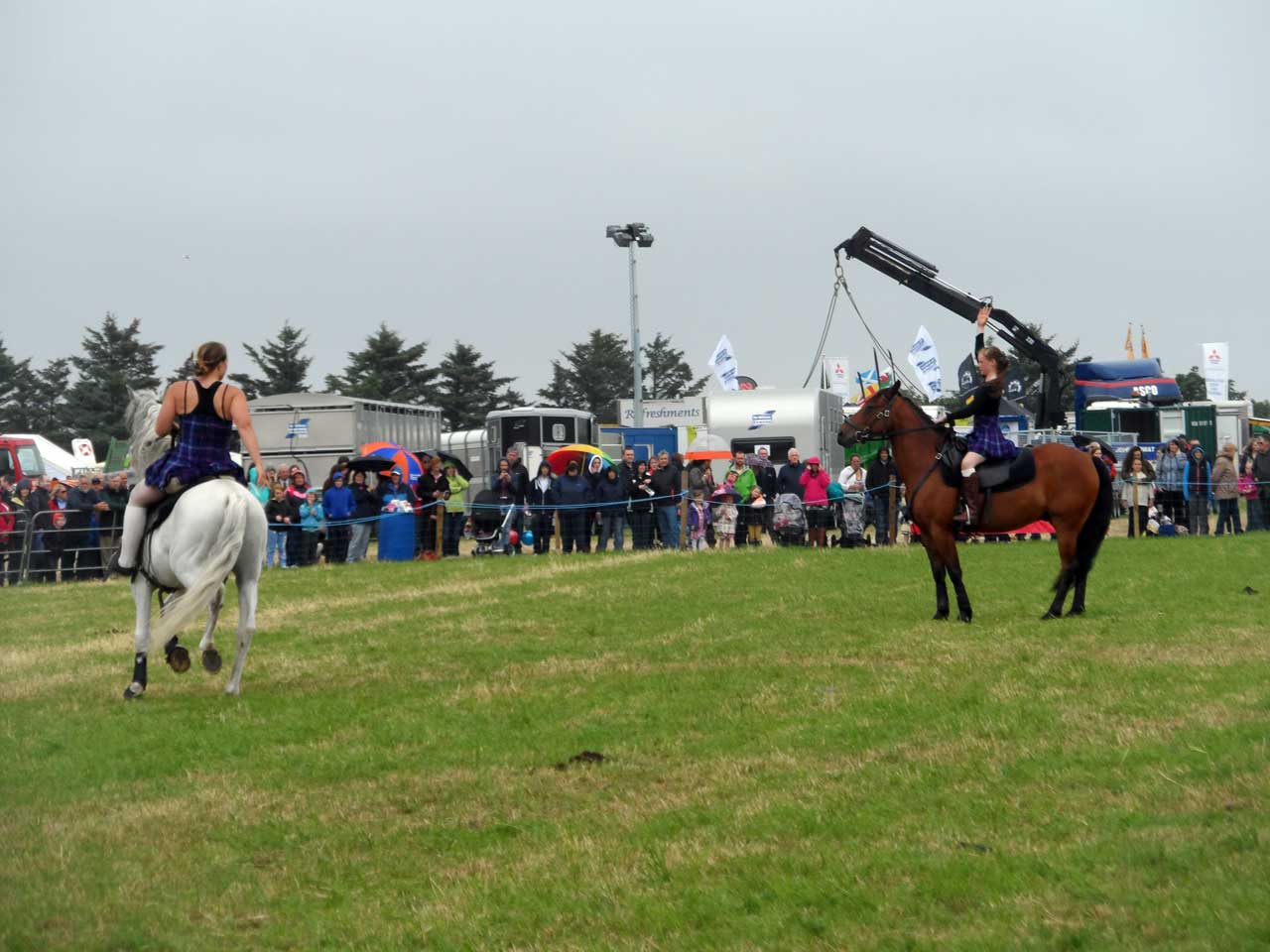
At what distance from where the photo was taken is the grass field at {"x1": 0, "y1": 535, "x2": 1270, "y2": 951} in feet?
17.8

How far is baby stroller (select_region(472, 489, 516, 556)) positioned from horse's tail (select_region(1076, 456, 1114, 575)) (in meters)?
15.1

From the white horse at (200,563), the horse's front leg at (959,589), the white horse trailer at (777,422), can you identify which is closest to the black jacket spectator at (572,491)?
the white horse trailer at (777,422)

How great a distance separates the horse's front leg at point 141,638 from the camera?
11.3m

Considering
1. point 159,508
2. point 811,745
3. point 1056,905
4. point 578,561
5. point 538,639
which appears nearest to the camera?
point 1056,905

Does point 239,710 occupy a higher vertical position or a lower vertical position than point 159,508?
lower

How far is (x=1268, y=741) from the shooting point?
7.68m

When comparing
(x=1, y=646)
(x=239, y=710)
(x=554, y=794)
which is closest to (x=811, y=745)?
(x=554, y=794)

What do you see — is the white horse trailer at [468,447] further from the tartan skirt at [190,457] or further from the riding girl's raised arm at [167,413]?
the riding girl's raised arm at [167,413]

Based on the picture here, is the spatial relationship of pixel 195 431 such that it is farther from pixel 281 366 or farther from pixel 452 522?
pixel 281 366

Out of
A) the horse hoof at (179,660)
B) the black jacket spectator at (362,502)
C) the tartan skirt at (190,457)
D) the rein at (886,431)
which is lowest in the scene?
the horse hoof at (179,660)

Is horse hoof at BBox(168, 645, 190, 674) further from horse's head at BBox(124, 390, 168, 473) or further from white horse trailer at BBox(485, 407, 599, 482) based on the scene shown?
white horse trailer at BBox(485, 407, 599, 482)

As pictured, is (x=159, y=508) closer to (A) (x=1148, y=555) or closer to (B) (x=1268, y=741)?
(B) (x=1268, y=741)

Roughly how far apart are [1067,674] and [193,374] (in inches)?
249

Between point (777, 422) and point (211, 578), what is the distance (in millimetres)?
31142
